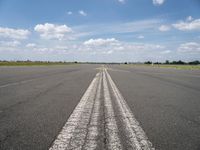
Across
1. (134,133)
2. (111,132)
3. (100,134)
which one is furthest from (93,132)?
(134,133)

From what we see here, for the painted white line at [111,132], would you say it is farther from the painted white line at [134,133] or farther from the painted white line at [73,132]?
the painted white line at [73,132]

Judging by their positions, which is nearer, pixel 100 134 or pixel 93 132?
Result: pixel 100 134

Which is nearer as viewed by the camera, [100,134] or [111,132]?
[100,134]

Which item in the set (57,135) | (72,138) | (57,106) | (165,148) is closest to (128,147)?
(165,148)

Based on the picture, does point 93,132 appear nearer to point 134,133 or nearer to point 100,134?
point 100,134

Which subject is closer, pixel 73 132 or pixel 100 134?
pixel 100 134

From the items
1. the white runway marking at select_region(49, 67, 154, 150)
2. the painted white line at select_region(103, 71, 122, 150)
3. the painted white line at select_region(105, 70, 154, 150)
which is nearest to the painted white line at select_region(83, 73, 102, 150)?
the white runway marking at select_region(49, 67, 154, 150)

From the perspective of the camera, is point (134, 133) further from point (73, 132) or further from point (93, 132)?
point (73, 132)

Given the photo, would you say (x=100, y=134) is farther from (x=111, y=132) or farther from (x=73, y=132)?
(x=73, y=132)

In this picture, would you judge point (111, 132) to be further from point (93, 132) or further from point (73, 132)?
point (73, 132)

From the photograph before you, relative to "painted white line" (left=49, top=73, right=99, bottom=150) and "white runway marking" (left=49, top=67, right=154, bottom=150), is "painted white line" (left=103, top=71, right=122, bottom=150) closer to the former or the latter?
"white runway marking" (left=49, top=67, right=154, bottom=150)

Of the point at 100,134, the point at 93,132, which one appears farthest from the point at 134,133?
the point at 93,132

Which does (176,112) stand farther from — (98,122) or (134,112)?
(98,122)

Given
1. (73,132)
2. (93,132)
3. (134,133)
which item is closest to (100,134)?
(93,132)
